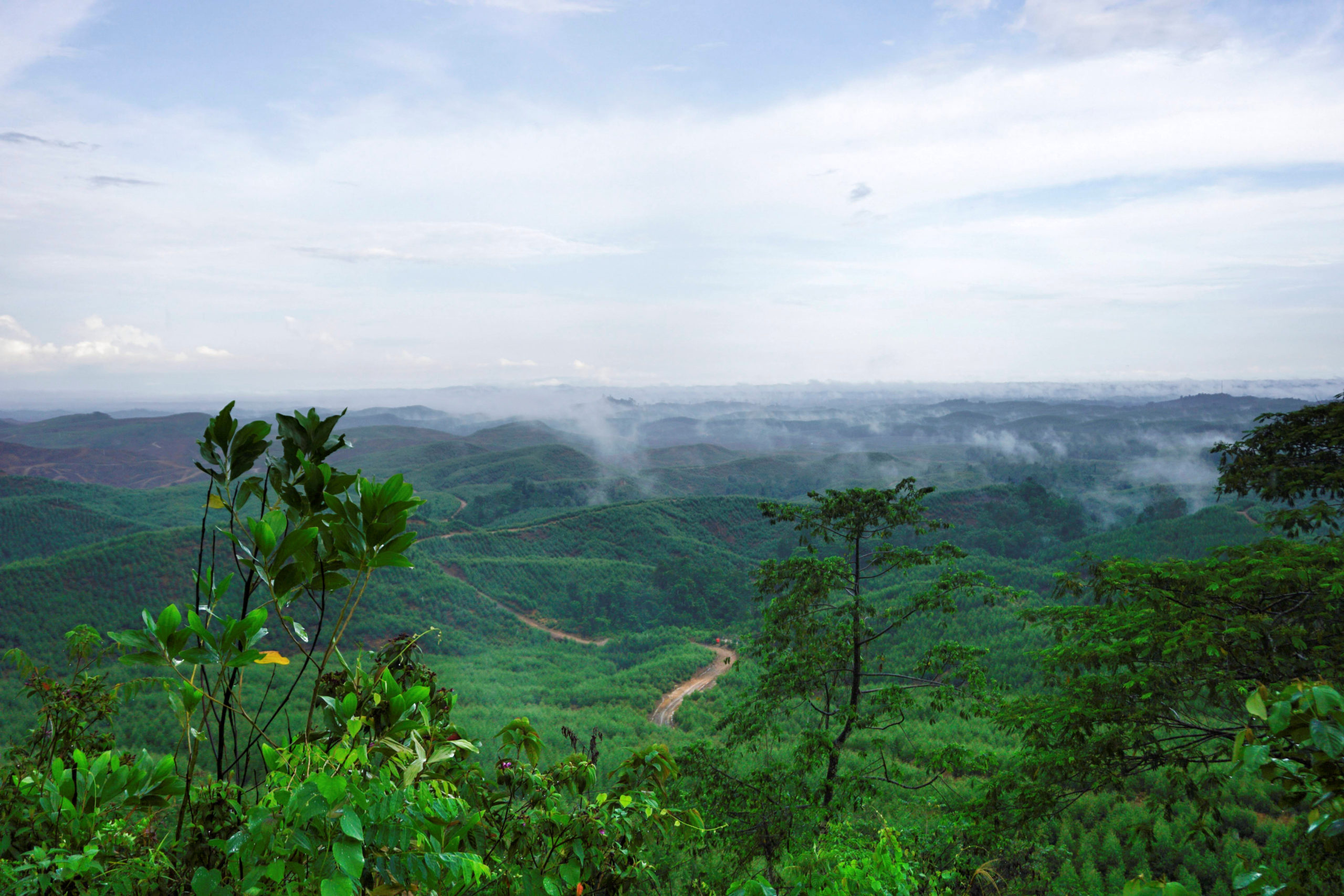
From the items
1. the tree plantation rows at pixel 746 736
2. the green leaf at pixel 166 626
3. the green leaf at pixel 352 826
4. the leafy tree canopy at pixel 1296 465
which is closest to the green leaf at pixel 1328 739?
the tree plantation rows at pixel 746 736

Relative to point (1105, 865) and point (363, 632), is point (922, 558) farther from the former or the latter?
point (363, 632)

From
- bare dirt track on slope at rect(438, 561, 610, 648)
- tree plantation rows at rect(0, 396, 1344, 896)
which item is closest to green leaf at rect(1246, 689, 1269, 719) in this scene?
tree plantation rows at rect(0, 396, 1344, 896)

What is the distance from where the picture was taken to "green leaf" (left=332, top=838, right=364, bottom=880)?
140 cm

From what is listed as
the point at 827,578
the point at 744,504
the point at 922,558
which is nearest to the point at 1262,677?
the point at 922,558

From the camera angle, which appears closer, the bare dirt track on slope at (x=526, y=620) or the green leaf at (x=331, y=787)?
the green leaf at (x=331, y=787)

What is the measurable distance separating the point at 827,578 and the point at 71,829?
1015cm

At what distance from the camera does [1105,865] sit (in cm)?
1083

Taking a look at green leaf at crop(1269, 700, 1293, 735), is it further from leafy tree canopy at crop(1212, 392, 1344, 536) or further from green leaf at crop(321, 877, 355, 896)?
leafy tree canopy at crop(1212, 392, 1344, 536)

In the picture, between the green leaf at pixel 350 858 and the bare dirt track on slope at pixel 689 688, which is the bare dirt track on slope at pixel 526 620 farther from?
the green leaf at pixel 350 858

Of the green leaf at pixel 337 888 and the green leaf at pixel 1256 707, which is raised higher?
the green leaf at pixel 1256 707

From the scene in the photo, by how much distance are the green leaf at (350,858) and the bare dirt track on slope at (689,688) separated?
25.7 m

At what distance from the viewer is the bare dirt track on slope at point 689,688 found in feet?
96.3

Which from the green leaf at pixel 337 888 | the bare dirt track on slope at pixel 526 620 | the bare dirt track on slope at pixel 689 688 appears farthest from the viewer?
the bare dirt track on slope at pixel 526 620

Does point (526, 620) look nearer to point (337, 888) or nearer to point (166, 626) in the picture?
point (166, 626)
